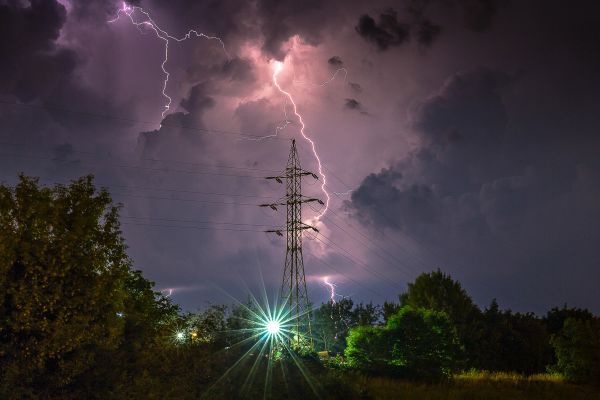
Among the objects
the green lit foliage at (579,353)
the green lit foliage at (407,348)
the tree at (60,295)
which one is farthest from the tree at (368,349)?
the green lit foliage at (579,353)

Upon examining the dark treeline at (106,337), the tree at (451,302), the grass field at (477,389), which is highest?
the tree at (451,302)

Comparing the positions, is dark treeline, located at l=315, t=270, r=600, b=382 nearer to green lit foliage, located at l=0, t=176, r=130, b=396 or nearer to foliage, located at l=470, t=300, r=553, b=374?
foliage, located at l=470, t=300, r=553, b=374

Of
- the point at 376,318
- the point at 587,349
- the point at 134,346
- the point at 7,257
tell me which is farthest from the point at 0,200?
the point at 376,318

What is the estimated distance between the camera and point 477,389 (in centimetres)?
2464

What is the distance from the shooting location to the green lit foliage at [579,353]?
34.0 meters

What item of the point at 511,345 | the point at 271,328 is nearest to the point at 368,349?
the point at 271,328

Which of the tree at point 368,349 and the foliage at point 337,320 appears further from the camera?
the foliage at point 337,320

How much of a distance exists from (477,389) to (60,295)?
19.4 m

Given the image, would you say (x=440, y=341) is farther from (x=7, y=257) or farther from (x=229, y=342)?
(x=7, y=257)

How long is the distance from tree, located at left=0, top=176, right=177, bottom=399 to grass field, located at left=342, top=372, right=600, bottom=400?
957cm

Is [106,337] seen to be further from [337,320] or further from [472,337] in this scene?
[337,320]

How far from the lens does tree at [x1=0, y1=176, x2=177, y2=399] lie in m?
12.7

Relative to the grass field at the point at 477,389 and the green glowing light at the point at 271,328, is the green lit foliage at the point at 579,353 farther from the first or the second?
the green glowing light at the point at 271,328

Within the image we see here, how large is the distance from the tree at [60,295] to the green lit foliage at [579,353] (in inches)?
1182
